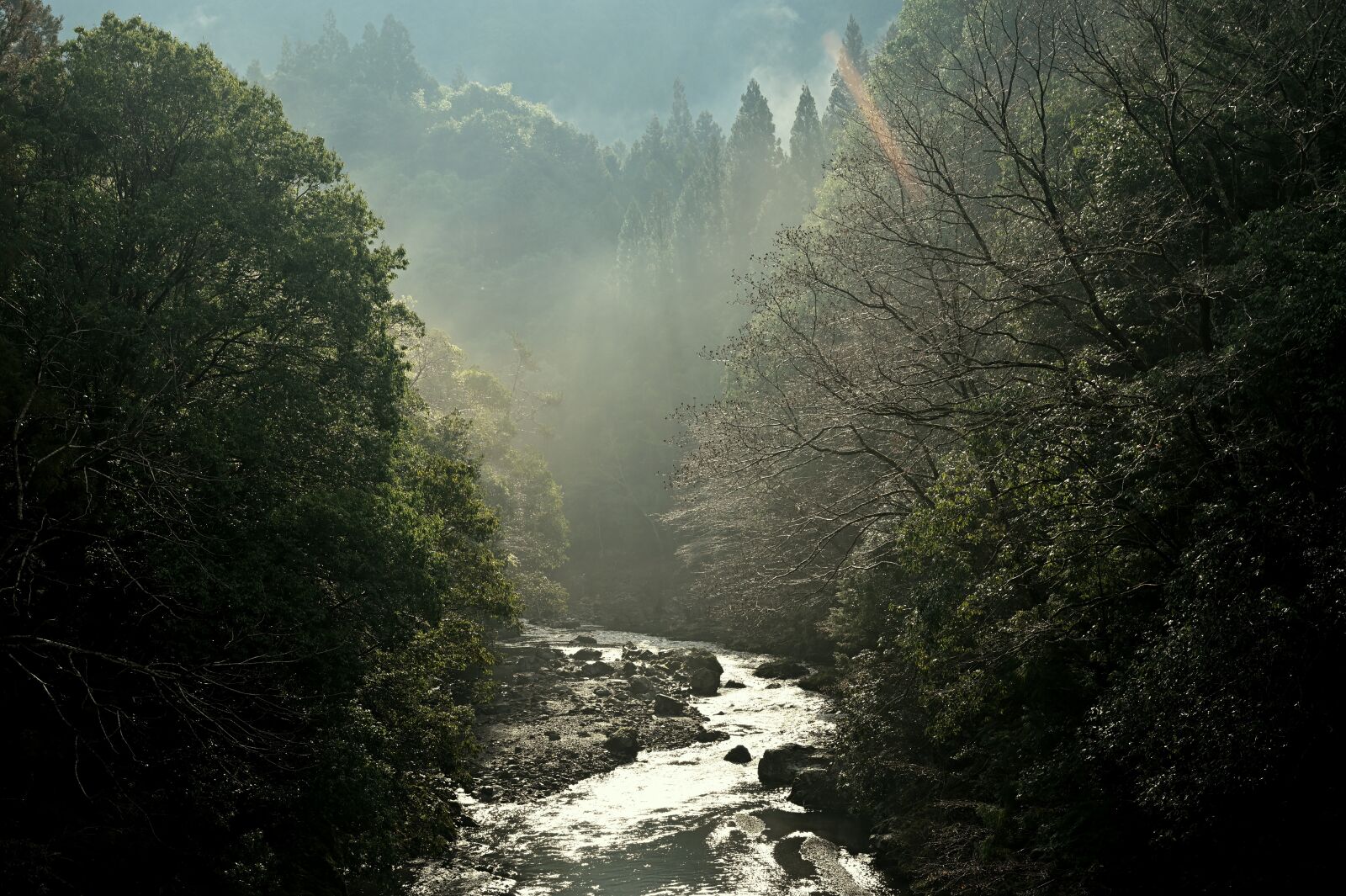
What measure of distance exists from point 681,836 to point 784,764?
13.1 feet

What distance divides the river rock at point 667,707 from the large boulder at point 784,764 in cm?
656

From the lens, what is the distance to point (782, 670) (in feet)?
104

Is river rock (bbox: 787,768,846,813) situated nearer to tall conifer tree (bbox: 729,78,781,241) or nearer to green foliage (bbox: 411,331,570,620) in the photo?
green foliage (bbox: 411,331,570,620)

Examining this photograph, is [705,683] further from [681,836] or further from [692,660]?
[681,836]

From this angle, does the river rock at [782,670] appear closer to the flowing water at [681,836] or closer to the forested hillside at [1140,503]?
the flowing water at [681,836]

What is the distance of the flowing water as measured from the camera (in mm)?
14555

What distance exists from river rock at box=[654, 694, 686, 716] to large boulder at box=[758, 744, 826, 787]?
6.56 m

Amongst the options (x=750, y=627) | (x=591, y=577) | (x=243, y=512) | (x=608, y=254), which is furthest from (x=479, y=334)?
(x=243, y=512)

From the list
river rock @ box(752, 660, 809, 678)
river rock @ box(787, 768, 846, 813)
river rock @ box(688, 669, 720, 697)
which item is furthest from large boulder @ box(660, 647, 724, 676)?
river rock @ box(787, 768, 846, 813)

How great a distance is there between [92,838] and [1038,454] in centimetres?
1284

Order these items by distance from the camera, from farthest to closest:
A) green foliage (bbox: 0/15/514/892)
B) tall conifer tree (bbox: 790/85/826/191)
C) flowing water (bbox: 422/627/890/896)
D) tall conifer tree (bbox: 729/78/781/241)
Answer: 1. tall conifer tree (bbox: 729/78/781/241)
2. tall conifer tree (bbox: 790/85/826/191)
3. flowing water (bbox: 422/627/890/896)
4. green foliage (bbox: 0/15/514/892)

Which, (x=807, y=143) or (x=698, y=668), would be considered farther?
(x=807, y=143)

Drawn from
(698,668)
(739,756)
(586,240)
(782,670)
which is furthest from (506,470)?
(586,240)

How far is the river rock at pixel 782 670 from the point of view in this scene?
104 feet
